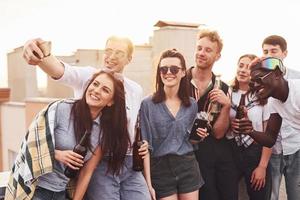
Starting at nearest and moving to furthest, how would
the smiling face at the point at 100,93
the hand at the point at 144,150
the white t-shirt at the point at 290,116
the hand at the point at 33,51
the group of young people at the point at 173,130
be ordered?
the hand at the point at 33,51, the group of young people at the point at 173,130, the smiling face at the point at 100,93, the hand at the point at 144,150, the white t-shirt at the point at 290,116

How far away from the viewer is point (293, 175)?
3.38 meters

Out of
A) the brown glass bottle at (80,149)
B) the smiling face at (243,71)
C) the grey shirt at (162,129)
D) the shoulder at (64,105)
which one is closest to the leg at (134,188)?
the grey shirt at (162,129)

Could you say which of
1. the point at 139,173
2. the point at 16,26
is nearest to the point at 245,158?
the point at 139,173

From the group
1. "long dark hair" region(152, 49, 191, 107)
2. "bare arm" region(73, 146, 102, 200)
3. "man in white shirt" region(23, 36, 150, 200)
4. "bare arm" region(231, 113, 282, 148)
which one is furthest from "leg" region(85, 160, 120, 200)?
"bare arm" region(231, 113, 282, 148)

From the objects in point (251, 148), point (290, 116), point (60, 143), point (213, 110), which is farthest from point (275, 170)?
point (60, 143)

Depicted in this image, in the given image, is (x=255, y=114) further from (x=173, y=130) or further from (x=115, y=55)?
(x=115, y=55)

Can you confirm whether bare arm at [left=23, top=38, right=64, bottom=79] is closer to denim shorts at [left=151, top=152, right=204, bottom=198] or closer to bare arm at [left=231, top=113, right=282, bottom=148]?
denim shorts at [left=151, top=152, right=204, bottom=198]

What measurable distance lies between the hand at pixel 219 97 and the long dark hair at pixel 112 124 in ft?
2.72

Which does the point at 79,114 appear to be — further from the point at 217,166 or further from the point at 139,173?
the point at 217,166

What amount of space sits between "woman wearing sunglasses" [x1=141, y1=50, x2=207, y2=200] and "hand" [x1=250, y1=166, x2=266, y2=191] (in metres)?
0.59

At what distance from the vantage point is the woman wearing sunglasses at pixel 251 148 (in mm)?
3463

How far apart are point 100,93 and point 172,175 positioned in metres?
0.91

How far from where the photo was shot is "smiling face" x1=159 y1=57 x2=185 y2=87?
10.3 feet

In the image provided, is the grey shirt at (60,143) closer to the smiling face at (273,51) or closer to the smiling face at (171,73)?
the smiling face at (171,73)
